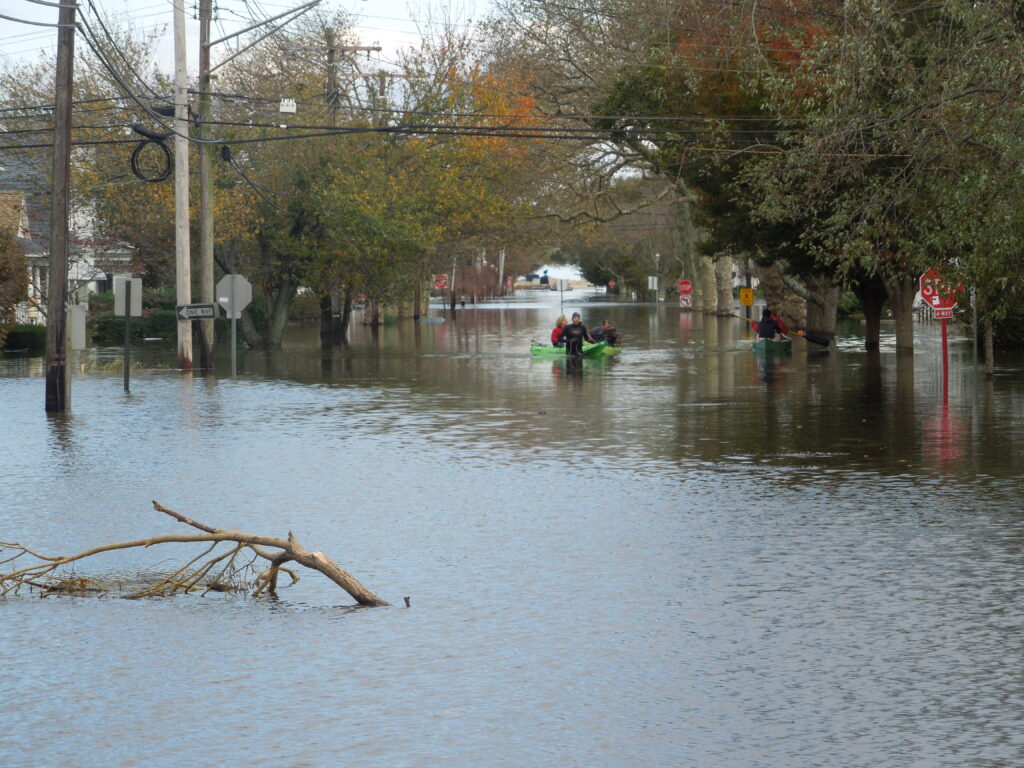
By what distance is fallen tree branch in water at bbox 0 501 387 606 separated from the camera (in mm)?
9289

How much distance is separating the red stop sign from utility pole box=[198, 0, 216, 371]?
16.5 meters

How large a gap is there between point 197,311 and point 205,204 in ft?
12.8

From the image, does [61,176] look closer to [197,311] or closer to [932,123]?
[197,311]

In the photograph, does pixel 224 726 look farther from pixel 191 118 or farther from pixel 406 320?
pixel 406 320

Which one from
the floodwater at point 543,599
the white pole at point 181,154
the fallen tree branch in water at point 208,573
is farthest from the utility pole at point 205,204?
the fallen tree branch in water at point 208,573

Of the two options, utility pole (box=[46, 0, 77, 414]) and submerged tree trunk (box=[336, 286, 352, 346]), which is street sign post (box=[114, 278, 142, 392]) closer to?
utility pole (box=[46, 0, 77, 414])

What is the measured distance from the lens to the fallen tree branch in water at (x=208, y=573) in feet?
30.5

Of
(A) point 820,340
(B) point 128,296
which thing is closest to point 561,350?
(A) point 820,340

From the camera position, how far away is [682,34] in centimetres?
3616

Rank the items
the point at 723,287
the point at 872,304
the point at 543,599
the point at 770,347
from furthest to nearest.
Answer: the point at 723,287
the point at 872,304
the point at 770,347
the point at 543,599

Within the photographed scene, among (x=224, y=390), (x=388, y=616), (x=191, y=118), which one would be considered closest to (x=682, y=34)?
(x=191, y=118)

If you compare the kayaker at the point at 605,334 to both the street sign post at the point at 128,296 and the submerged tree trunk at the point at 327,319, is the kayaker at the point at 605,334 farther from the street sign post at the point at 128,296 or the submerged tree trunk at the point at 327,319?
the street sign post at the point at 128,296

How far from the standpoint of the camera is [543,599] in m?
9.39

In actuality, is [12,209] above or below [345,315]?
above
